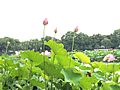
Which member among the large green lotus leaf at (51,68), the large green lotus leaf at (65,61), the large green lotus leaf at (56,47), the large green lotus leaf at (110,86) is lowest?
the large green lotus leaf at (110,86)

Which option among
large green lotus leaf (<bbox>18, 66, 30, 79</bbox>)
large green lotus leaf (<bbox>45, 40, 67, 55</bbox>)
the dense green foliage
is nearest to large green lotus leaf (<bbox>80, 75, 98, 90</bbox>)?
the dense green foliage

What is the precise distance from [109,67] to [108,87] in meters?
0.18

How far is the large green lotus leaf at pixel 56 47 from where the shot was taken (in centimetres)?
108

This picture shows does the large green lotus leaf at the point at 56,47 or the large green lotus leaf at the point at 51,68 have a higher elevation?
the large green lotus leaf at the point at 56,47

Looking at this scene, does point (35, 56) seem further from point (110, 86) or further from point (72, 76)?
point (110, 86)

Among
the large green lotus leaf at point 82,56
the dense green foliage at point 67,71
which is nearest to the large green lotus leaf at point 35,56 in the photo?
the dense green foliage at point 67,71

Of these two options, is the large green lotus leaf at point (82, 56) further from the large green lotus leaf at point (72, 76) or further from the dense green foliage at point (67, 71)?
the large green lotus leaf at point (72, 76)

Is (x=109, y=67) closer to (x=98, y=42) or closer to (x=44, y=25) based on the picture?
(x=44, y=25)

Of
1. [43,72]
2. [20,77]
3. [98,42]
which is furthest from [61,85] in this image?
[98,42]

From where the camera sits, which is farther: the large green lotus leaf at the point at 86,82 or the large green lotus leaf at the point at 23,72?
the large green lotus leaf at the point at 23,72

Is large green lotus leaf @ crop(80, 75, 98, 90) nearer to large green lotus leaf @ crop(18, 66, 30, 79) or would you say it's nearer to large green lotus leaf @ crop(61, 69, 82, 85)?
large green lotus leaf @ crop(61, 69, 82, 85)

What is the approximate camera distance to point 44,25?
1207mm

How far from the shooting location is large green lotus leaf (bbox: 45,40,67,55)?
108cm

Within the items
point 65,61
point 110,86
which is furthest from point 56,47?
point 110,86
